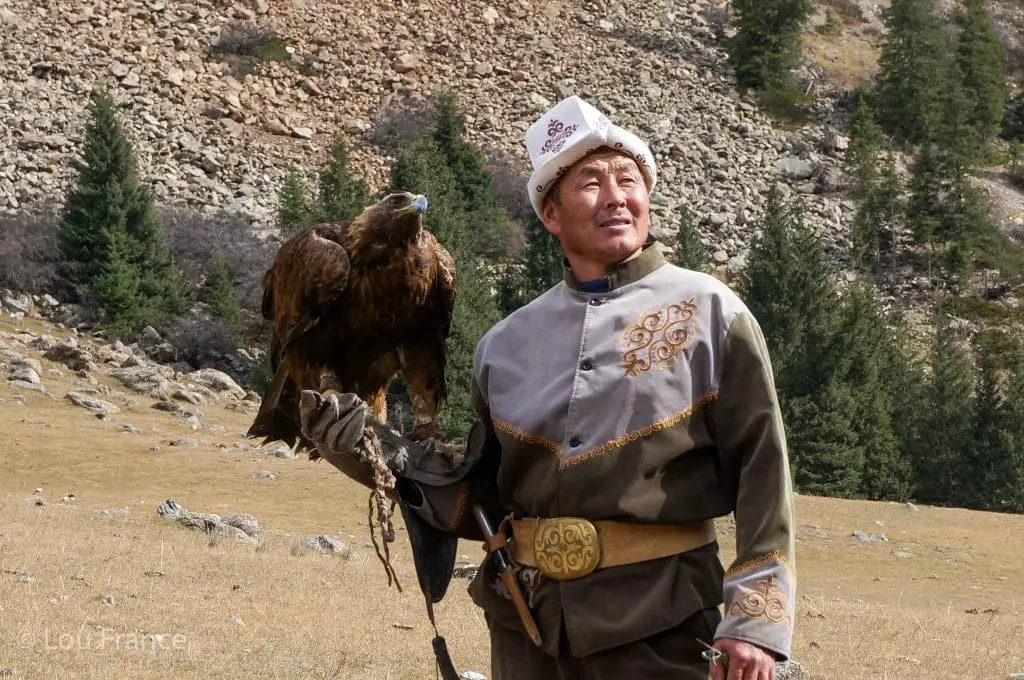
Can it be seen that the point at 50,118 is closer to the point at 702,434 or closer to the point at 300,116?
the point at 300,116

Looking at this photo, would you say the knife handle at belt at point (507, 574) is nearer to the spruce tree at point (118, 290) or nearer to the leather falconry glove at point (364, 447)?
the leather falconry glove at point (364, 447)

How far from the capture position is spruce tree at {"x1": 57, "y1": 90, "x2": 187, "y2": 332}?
1056 inches

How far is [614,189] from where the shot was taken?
2637 mm

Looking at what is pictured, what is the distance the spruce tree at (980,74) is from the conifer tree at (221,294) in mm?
32808

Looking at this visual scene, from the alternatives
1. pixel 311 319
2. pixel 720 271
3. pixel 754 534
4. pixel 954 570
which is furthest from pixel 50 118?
pixel 754 534

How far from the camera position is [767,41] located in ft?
160

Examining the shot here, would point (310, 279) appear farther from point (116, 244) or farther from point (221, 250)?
point (221, 250)

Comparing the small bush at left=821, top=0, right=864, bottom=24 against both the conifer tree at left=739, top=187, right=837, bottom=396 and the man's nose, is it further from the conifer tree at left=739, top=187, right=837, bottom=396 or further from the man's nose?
the man's nose

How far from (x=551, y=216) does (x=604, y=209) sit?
208mm

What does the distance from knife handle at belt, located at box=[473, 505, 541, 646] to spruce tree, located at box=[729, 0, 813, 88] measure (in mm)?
47885

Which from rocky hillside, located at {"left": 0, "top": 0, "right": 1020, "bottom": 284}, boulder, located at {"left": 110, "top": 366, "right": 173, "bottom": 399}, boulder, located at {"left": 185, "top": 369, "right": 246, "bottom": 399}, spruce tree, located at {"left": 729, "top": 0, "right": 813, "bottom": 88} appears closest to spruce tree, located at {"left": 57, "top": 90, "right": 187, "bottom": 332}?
boulder, located at {"left": 185, "top": 369, "right": 246, "bottom": 399}

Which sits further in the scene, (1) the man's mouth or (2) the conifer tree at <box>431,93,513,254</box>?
(2) the conifer tree at <box>431,93,513,254</box>

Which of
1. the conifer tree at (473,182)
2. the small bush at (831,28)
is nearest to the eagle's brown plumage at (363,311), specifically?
the conifer tree at (473,182)

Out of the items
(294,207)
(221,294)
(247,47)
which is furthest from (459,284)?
(247,47)
